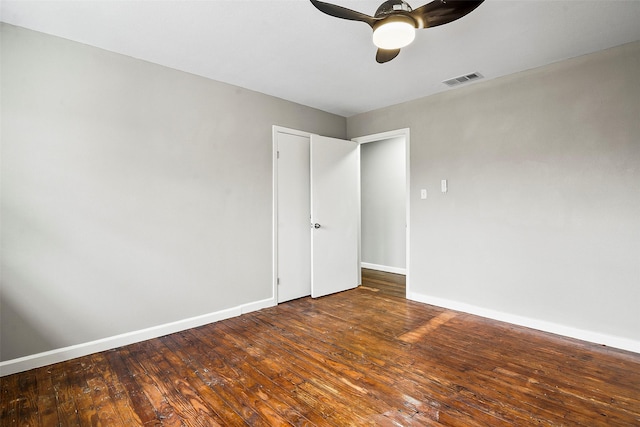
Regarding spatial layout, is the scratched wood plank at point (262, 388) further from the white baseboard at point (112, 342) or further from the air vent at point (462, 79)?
the air vent at point (462, 79)

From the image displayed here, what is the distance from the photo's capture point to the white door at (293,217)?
4008 millimetres

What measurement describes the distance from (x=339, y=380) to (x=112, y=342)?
196 cm

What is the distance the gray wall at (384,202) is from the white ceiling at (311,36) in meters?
2.31

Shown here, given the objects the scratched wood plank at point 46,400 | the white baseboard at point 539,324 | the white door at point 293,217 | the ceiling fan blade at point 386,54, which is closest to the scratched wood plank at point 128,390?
the scratched wood plank at point 46,400

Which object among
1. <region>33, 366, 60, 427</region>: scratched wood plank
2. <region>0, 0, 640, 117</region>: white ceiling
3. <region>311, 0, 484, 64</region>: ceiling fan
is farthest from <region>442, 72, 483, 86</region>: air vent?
<region>33, 366, 60, 427</region>: scratched wood plank

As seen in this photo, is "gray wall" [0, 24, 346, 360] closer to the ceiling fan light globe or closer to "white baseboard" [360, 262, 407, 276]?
the ceiling fan light globe

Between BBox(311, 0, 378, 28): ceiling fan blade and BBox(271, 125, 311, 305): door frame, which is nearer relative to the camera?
BBox(311, 0, 378, 28): ceiling fan blade

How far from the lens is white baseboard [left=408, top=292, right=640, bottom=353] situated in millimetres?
2746

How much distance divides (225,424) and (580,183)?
3395 millimetres

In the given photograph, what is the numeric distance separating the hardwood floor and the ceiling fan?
2.20 m

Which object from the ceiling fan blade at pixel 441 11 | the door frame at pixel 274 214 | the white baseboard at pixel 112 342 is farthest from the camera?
the door frame at pixel 274 214

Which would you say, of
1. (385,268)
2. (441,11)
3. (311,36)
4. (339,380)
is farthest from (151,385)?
(385,268)

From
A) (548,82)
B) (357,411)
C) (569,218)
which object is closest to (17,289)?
(357,411)

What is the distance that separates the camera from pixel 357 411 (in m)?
1.91
